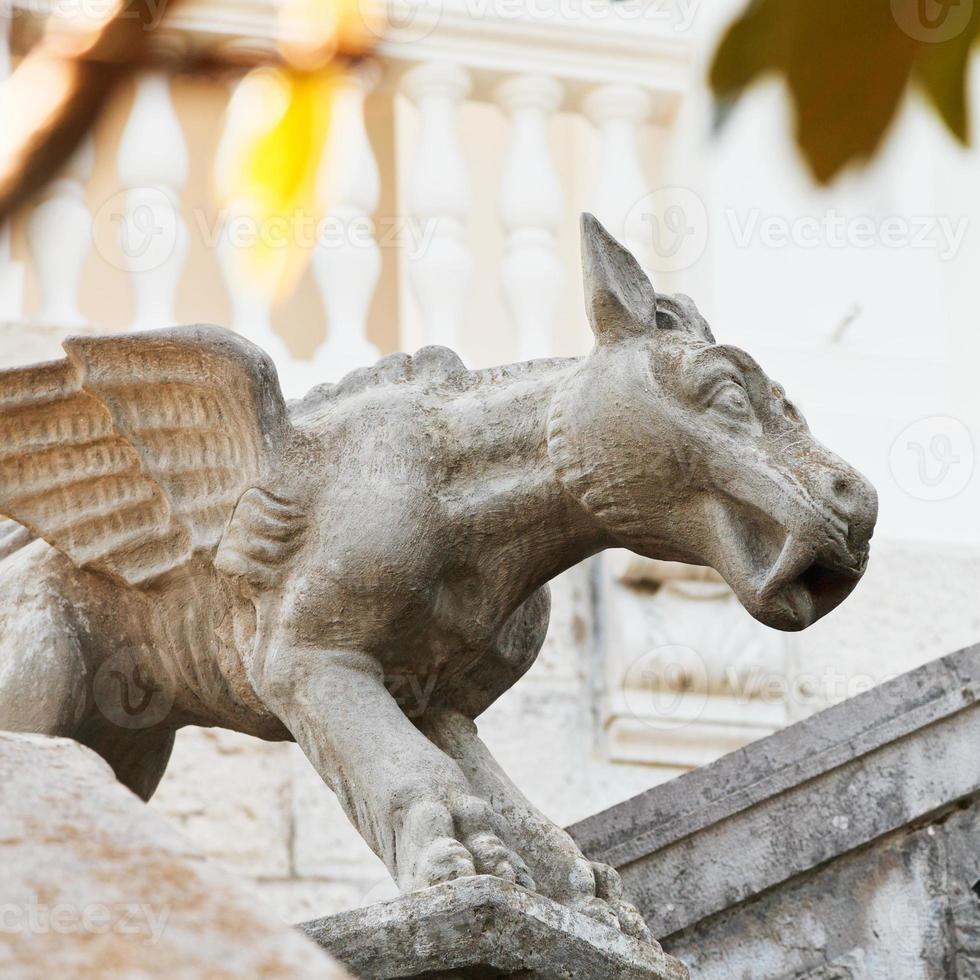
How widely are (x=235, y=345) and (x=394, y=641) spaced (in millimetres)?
355

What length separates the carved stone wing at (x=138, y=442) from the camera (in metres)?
2.25

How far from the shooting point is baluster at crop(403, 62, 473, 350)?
3832 mm

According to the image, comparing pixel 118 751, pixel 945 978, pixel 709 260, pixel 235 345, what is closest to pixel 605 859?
pixel 945 978

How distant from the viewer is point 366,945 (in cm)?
184

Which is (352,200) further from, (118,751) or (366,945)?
(366,945)

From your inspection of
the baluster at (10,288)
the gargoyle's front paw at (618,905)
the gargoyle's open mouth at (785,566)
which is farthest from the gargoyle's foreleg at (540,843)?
the baluster at (10,288)

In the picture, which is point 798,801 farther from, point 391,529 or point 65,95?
point 65,95

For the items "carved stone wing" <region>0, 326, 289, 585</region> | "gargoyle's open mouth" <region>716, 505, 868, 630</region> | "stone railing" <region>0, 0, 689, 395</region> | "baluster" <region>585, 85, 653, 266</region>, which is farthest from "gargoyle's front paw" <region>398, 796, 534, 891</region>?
"baluster" <region>585, 85, 653, 266</region>

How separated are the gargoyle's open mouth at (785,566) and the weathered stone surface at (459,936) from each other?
1.29 feet

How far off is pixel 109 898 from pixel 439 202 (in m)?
2.62

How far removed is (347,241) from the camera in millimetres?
3818

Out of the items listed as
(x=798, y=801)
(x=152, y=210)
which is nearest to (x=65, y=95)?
(x=798, y=801)

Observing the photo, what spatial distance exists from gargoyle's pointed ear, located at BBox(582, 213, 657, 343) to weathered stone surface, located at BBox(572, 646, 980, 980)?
2.23 ft

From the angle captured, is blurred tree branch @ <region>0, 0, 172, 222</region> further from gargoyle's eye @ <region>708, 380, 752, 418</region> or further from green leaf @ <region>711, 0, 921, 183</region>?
gargoyle's eye @ <region>708, 380, 752, 418</region>
